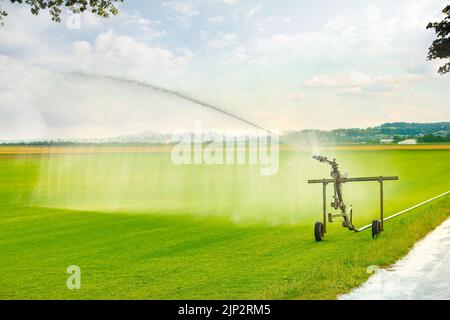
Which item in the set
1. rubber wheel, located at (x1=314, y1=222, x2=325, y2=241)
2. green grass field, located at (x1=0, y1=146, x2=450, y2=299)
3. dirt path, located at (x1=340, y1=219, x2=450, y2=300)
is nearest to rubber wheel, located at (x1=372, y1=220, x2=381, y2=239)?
green grass field, located at (x1=0, y1=146, x2=450, y2=299)

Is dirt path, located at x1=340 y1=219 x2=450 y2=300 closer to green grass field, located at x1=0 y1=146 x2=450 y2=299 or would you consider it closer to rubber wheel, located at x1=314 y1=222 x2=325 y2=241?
green grass field, located at x1=0 y1=146 x2=450 y2=299

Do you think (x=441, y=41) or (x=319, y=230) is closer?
(x=319, y=230)

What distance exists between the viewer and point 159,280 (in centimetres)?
1198

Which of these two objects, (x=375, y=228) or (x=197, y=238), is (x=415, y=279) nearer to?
(x=375, y=228)

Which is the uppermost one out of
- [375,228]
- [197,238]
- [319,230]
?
[375,228]

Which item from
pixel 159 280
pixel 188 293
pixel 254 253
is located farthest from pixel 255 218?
pixel 188 293

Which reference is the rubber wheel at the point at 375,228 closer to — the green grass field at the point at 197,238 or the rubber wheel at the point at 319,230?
the green grass field at the point at 197,238

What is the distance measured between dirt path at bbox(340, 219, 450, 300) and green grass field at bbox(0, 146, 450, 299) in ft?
1.05

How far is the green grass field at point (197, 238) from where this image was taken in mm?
10938

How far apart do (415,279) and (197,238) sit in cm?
978

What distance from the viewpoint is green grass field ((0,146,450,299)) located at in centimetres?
1094

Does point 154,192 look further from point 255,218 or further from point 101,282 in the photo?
point 101,282

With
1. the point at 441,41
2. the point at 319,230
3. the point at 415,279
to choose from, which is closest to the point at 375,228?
the point at 319,230

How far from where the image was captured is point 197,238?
17.8 metres
